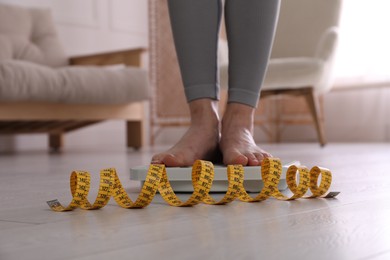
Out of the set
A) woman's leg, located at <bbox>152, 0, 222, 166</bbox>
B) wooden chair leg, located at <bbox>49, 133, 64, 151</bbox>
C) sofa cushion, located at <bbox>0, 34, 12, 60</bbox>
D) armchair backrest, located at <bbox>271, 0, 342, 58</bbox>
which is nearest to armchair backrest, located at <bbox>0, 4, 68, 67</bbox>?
sofa cushion, located at <bbox>0, 34, 12, 60</bbox>

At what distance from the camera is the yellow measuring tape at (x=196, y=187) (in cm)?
86

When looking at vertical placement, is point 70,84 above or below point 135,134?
above

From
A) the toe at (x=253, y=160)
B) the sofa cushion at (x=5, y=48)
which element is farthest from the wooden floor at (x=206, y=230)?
the sofa cushion at (x=5, y=48)

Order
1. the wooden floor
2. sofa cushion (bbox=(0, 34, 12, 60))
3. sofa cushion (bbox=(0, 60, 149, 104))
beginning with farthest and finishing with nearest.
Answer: sofa cushion (bbox=(0, 34, 12, 60)) → sofa cushion (bbox=(0, 60, 149, 104)) → the wooden floor

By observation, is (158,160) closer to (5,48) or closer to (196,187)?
(196,187)

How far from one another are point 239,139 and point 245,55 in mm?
169

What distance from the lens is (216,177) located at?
0.98 metres

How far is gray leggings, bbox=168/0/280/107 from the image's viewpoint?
114 centimetres

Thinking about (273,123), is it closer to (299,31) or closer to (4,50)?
(299,31)

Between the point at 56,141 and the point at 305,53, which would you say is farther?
the point at 56,141

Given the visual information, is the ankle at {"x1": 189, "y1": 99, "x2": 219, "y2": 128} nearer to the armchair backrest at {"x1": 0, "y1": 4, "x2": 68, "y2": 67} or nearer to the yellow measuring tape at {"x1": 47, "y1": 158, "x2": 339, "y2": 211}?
the yellow measuring tape at {"x1": 47, "y1": 158, "x2": 339, "y2": 211}

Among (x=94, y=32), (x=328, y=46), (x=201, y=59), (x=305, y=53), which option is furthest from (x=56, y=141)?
(x=201, y=59)

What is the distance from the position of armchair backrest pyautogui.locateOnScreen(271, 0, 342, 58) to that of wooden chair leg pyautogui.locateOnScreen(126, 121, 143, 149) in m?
1.03

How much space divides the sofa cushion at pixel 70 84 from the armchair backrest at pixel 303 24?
105 cm
